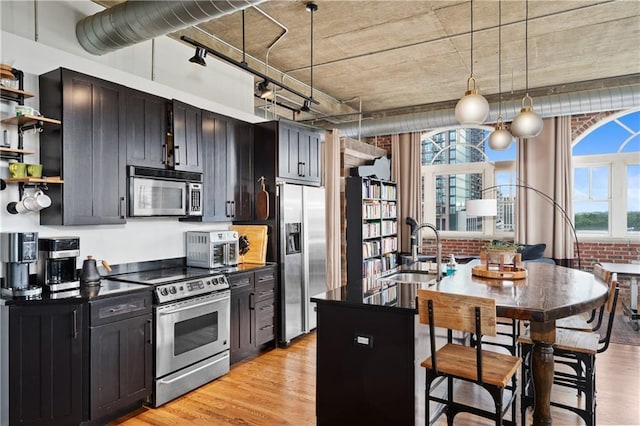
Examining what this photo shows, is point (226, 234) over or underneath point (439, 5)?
underneath

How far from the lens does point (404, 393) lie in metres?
2.38

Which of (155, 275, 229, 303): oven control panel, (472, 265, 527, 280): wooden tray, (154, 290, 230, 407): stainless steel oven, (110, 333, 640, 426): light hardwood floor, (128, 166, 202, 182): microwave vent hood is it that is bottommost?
(110, 333, 640, 426): light hardwood floor

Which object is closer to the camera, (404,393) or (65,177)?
(404,393)

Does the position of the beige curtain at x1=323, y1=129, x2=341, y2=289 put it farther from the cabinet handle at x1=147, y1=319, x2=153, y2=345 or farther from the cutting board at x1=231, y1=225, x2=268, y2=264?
the cabinet handle at x1=147, y1=319, x2=153, y2=345

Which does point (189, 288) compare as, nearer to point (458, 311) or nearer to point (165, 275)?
point (165, 275)

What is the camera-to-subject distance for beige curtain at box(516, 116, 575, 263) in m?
6.71

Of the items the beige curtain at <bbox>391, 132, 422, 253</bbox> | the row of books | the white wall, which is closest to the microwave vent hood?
the white wall

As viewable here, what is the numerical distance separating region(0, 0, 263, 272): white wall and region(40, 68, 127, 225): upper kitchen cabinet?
0.19 m

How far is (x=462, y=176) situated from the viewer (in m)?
7.80

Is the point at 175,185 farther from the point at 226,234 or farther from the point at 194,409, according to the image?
the point at 194,409

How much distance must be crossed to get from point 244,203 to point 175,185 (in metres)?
0.98

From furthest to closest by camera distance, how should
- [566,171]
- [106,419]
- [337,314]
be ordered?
[566,171] → [106,419] → [337,314]

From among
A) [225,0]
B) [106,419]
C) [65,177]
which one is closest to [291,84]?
[225,0]

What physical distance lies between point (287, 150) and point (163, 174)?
1561 millimetres
